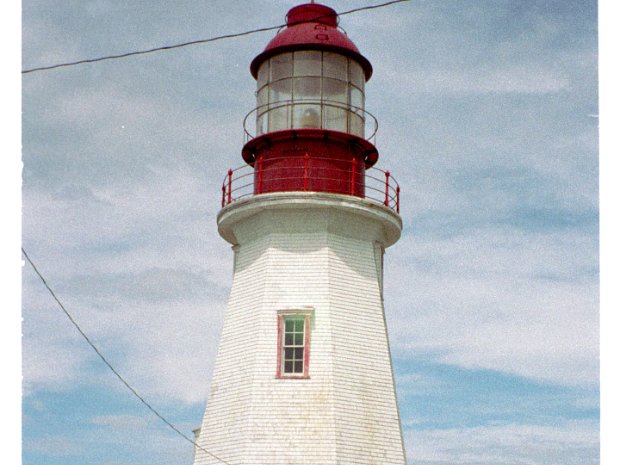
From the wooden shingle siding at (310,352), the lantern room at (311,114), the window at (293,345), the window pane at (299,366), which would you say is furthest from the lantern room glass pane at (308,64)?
the window pane at (299,366)

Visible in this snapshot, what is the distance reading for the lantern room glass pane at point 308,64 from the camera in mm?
21969

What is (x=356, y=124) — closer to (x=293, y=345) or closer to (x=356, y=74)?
(x=356, y=74)

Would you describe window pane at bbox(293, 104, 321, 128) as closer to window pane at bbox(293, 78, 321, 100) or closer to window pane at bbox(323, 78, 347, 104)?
window pane at bbox(293, 78, 321, 100)

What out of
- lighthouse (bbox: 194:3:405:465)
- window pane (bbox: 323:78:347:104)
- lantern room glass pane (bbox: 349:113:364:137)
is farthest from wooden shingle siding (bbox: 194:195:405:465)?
window pane (bbox: 323:78:347:104)

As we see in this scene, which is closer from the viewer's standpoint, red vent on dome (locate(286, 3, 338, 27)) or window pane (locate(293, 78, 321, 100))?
window pane (locate(293, 78, 321, 100))

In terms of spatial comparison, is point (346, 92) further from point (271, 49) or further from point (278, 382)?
point (278, 382)

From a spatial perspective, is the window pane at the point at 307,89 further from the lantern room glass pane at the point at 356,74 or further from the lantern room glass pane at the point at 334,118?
the lantern room glass pane at the point at 356,74

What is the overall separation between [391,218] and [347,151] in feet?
5.99

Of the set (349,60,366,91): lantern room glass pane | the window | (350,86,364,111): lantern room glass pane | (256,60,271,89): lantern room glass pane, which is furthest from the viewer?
(256,60,271,89): lantern room glass pane

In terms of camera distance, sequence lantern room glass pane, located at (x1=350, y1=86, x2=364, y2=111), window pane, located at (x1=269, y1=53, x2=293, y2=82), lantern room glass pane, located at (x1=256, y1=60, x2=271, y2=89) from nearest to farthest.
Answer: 1. window pane, located at (x1=269, y1=53, x2=293, y2=82)
2. lantern room glass pane, located at (x1=350, y1=86, x2=364, y2=111)
3. lantern room glass pane, located at (x1=256, y1=60, x2=271, y2=89)

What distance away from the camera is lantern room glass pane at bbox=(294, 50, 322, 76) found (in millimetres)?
21969

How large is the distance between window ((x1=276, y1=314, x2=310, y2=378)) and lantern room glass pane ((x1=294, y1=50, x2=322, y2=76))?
561cm
